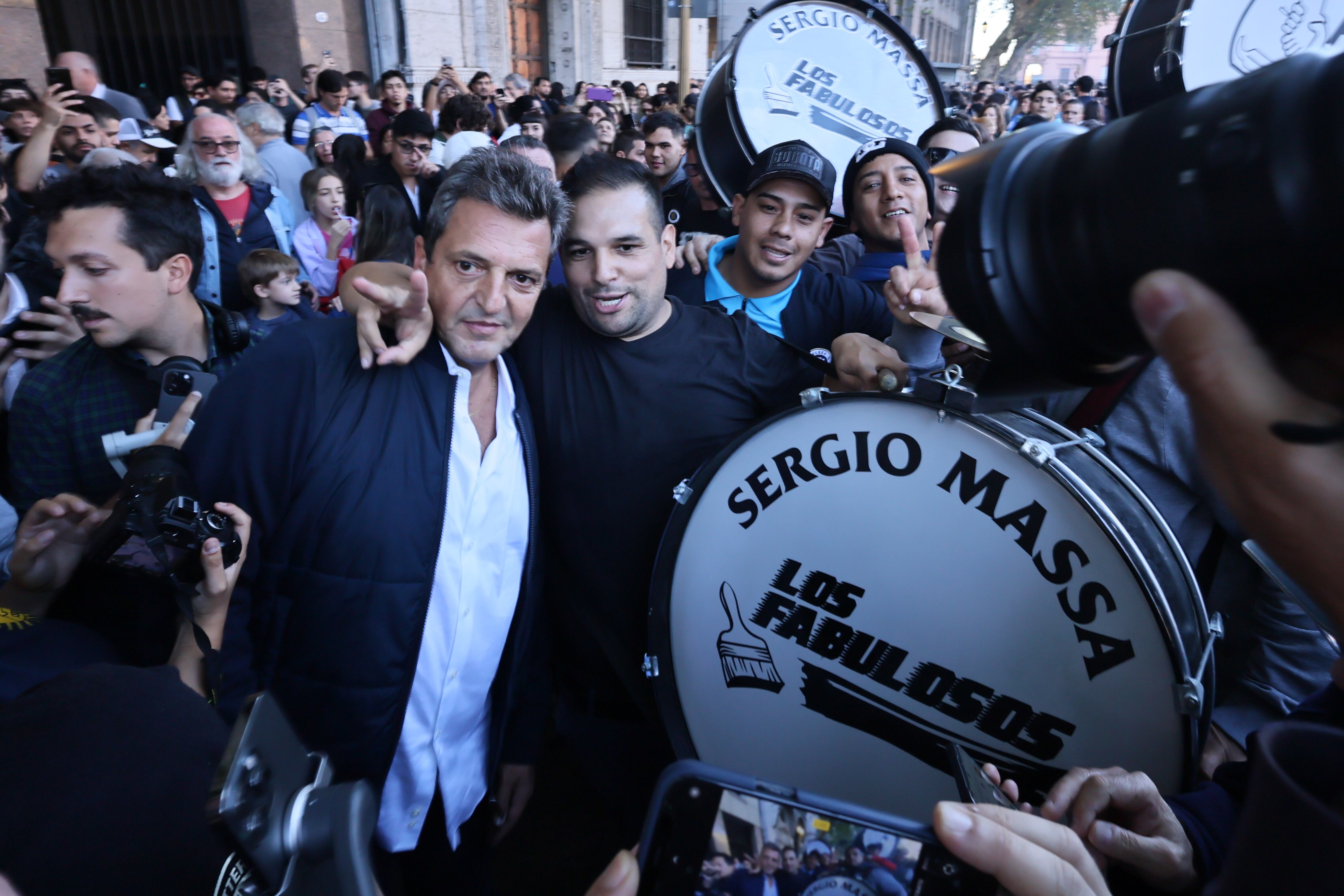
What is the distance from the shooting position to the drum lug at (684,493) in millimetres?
1672

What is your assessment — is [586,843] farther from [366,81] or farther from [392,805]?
[366,81]

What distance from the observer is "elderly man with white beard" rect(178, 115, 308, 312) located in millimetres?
3463

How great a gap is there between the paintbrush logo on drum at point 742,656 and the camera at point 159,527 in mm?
1009

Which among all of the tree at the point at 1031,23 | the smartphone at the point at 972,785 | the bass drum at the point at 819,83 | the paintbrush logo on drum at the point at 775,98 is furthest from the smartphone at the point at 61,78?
the tree at the point at 1031,23

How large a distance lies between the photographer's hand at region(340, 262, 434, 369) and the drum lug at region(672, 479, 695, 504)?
0.65 metres

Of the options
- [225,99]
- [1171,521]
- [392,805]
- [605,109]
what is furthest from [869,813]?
[605,109]

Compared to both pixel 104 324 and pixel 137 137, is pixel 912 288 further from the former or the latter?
pixel 137 137

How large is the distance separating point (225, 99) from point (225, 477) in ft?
26.2

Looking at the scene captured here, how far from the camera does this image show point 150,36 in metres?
11.2

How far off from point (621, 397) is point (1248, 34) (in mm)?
2136

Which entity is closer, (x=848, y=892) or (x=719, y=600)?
(x=848, y=892)

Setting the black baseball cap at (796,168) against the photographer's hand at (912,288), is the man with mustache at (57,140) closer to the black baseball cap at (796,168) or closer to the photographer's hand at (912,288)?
the black baseball cap at (796,168)

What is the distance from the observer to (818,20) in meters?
3.46

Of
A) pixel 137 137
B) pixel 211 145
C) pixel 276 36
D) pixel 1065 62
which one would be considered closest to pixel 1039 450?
pixel 211 145
